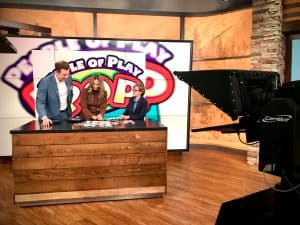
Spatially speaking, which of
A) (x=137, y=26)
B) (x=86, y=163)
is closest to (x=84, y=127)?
(x=86, y=163)

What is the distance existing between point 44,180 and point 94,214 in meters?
0.69

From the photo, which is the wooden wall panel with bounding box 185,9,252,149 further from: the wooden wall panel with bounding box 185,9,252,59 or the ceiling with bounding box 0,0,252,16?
the ceiling with bounding box 0,0,252,16

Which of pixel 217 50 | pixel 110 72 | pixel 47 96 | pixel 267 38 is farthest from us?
pixel 217 50

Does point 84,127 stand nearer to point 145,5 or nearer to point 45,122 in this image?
point 45,122

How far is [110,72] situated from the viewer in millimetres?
6047

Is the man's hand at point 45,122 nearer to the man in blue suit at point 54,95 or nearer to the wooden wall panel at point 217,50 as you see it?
the man in blue suit at point 54,95

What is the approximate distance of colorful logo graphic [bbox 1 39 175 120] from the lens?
5.73m

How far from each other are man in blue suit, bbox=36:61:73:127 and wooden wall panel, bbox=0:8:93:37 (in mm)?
2695

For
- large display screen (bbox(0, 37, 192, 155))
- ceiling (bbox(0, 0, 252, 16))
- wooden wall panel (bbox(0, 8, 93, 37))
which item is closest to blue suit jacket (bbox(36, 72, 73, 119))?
large display screen (bbox(0, 37, 192, 155))

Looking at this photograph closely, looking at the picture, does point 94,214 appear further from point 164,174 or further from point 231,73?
point 231,73

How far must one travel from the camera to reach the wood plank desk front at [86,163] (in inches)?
→ 142

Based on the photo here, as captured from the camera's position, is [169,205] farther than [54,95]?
No

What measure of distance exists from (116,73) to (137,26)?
1.34 meters

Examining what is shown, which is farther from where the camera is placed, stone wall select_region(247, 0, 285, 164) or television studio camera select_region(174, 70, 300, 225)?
stone wall select_region(247, 0, 285, 164)
